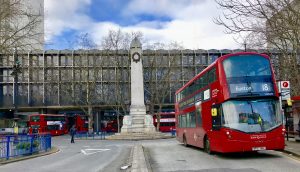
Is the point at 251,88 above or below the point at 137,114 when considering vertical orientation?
above

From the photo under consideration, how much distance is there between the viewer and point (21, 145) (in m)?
20.8

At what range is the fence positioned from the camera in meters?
18.9

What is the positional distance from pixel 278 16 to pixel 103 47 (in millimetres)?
46155

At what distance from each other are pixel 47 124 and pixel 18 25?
33.3m

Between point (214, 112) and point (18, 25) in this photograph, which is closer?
point (214, 112)

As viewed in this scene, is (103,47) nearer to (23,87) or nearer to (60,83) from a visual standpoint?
(60,83)

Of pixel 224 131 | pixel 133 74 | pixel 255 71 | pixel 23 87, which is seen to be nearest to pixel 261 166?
pixel 224 131

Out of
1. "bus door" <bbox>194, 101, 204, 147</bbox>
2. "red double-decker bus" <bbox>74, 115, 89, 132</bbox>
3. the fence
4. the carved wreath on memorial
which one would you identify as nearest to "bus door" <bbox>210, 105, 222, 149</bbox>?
"bus door" <bbox>194, 101, 204, 147</bbox>

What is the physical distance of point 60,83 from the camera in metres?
63.8

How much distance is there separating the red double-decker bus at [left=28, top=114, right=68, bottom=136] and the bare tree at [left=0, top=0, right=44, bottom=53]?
30464 millimetres

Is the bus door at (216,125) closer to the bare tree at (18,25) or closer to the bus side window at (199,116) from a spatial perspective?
the bus side window at (199,116)

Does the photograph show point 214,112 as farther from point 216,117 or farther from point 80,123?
point 80,123

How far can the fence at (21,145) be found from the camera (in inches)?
742

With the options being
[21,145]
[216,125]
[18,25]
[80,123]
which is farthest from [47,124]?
[216,125]
